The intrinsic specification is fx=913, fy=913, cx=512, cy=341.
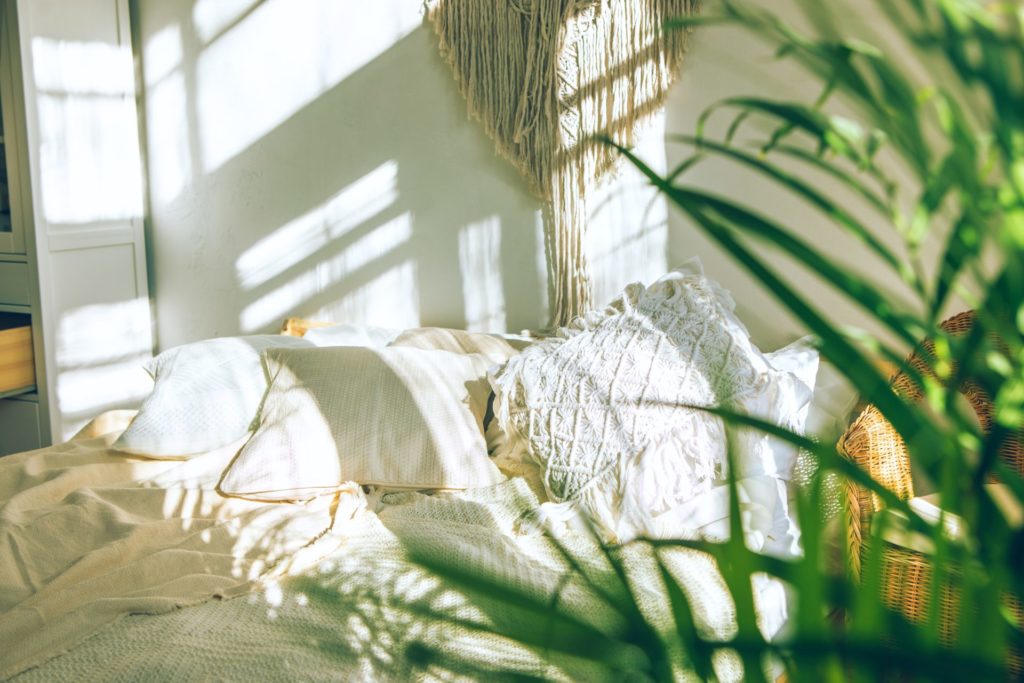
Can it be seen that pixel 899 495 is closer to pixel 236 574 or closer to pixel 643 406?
pixel 643 406

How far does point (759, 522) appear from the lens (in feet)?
6.01

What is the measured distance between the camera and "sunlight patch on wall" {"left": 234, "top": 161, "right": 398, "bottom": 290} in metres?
3.00

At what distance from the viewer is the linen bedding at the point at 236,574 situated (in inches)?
54.9

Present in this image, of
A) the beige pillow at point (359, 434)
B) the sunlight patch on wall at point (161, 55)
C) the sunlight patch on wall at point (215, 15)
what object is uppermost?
the sunlight patch on wall at point (215, 15)

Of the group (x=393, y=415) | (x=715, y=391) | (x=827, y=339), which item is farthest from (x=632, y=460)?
(x=827, y=339)

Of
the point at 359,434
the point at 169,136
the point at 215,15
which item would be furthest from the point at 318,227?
the point at 359,434

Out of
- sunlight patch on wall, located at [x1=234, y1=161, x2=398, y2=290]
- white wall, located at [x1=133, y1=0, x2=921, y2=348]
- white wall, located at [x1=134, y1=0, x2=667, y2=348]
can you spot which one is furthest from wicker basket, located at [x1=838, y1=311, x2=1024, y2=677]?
sunlight patch on wall, located at [x1=234, y1=161, x2=398, y2=290]

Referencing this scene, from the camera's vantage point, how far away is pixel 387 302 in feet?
9.97

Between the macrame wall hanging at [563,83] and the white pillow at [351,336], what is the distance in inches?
20.6

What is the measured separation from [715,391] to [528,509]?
47cm

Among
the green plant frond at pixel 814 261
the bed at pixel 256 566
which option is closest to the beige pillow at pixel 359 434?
the bed at pixel 256 566

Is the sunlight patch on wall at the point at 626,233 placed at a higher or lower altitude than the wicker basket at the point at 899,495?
higher

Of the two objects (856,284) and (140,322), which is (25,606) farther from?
(140,322)

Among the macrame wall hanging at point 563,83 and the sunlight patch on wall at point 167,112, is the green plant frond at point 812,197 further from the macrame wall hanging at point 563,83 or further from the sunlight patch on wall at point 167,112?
the sunlight patch on wall at point 167,112
